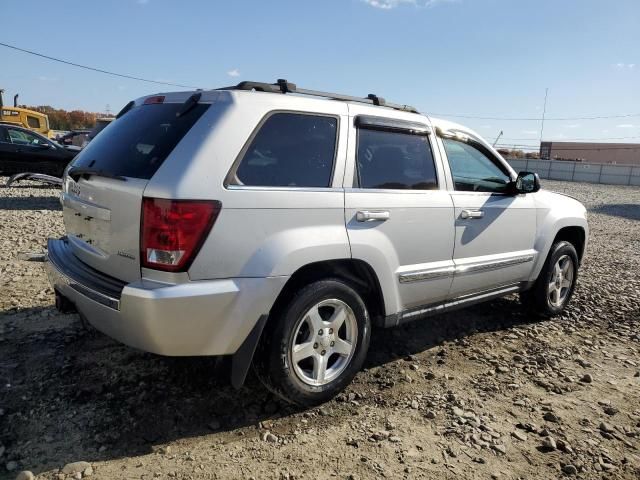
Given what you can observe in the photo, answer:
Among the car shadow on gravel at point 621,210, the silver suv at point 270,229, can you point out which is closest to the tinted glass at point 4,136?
the silver suv at point 270,229

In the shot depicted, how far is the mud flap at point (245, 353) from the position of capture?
2682 mm

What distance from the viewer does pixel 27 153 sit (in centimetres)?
1268

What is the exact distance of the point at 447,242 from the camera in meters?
3.63

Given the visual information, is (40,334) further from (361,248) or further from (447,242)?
(447,242)

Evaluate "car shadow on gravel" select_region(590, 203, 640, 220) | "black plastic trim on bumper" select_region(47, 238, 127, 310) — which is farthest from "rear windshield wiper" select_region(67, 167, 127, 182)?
"car shadow on gravel" select_region(590, 203, 640, 220)

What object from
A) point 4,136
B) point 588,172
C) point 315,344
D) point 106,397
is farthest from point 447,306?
point 588,172

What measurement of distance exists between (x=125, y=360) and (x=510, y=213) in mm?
3246

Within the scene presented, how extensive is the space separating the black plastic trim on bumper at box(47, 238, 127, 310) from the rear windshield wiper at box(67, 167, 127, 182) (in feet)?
1.60

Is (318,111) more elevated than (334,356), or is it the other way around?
(318,111)

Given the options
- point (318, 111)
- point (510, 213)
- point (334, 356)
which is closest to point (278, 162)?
point (318, 111)

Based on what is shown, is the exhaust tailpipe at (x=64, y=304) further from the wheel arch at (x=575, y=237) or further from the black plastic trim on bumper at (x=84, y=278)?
the wheel arch at (x=575, y=237)

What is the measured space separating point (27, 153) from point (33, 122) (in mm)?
12967

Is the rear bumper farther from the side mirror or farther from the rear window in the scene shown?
the side mirror

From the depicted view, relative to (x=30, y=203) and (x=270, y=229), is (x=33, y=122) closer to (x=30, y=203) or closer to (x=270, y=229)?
(x=30, y=203)
